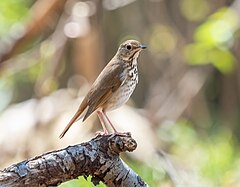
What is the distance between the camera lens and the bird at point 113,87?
2408mm

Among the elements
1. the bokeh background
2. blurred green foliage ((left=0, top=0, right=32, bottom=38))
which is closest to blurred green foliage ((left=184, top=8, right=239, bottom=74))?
the bokeh background

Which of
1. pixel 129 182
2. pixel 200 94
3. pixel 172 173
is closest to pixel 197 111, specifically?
pixel 200 94

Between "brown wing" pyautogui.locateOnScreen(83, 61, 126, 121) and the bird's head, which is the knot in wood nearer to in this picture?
"brown wing" pyautogui.locateOnScreen(83, 61, 126, 121)

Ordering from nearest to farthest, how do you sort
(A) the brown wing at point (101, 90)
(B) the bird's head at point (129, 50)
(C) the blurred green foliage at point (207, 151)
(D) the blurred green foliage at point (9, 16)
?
(A) the brown wing at point (101, 90) → (B) the bird's head at point (129, 50) → (C) the blurred green foliage at point (207, 151) → (D) the blurred green foliage at point (9, 16)

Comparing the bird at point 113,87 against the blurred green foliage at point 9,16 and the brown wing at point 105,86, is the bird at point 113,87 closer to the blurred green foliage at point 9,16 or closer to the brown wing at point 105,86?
the brown wing at point 105,86

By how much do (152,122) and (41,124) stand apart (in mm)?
985

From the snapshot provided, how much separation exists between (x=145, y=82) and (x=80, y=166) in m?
4.61

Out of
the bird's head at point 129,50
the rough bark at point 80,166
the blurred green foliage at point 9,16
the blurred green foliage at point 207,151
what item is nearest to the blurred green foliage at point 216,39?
the blurred green foliage at point 207,151

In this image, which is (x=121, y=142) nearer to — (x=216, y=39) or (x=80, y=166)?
(x=80, y=166)

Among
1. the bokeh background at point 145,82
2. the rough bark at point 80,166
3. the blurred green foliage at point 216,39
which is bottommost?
the rough bark at point 80,166

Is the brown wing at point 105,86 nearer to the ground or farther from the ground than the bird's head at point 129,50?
nearer to the ground

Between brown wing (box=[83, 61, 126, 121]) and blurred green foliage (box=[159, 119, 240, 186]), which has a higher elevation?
blurred green foliage (box=[159, 119, 240, 186])

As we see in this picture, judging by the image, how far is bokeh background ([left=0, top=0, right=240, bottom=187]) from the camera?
4.00m

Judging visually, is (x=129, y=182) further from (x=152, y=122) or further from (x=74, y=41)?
(x=152, y=122)
